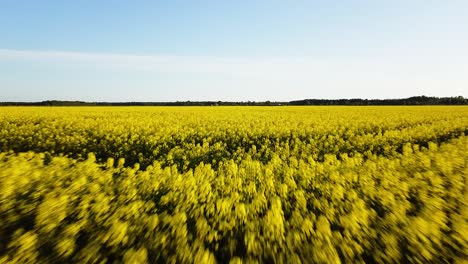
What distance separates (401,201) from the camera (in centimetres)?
415

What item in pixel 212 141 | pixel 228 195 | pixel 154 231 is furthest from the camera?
pixel 212 141

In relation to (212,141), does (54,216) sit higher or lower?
higher

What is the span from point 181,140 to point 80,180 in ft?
23.4

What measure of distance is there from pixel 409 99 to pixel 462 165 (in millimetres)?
81635

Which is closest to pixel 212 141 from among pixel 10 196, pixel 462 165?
pixel 462 165

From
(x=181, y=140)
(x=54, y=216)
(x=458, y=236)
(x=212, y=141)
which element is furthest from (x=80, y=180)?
(x=212, y=141)

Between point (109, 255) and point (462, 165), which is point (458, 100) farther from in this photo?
point (109, 255)

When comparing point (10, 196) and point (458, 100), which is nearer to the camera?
point (10, 196)

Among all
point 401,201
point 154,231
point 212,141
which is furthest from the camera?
point 212,141

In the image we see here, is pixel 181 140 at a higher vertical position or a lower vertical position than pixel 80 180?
lower

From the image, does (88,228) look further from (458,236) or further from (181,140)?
(181,140)

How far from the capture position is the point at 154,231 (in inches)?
127

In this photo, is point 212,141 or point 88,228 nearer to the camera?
point 88,228

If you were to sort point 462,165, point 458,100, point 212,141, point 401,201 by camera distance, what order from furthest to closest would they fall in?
1. point 458,100
2. point 212,141
3. point 462,165
4. point 401,201
